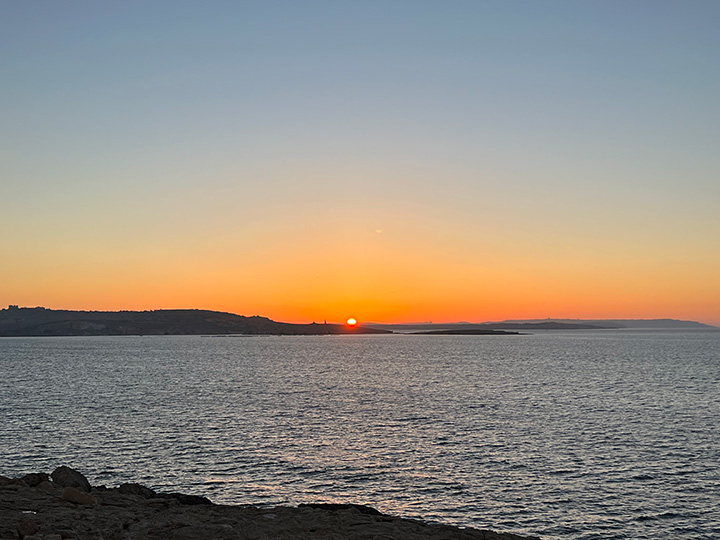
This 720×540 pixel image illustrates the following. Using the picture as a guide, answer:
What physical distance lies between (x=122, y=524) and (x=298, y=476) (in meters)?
18.1

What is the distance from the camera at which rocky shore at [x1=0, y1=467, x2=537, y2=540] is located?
21.8m

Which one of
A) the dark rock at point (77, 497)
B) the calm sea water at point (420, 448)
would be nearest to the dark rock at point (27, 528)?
the dark rock at point (77, 497)

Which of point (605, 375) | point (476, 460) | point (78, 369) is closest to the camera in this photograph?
point (476, 460)

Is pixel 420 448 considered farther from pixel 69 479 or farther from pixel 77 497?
pixel 77 497

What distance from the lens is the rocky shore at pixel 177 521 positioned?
21.8m

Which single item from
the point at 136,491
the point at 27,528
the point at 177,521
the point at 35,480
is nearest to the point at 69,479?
the point at 35,480

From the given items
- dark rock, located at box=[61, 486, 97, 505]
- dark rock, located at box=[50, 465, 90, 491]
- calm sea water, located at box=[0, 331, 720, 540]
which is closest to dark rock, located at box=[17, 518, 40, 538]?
dark rock, located at box=[61, 486, 97, 505]

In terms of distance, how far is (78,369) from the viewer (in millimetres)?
137000

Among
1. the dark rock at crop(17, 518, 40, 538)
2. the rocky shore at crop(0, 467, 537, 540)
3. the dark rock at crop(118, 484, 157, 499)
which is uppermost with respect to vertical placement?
the dark rock at crop(17, 518, 40, 538)

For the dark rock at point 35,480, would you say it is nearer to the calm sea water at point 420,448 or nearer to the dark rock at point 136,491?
the dark rock at point 136,491

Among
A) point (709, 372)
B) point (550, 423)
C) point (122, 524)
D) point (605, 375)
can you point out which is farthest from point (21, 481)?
point (709, 372)

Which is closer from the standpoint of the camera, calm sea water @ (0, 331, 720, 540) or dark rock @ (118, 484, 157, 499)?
dark rock @ (118, 484, 157, 499)

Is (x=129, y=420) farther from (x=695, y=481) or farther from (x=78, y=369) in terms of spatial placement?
(x=78, y=369)

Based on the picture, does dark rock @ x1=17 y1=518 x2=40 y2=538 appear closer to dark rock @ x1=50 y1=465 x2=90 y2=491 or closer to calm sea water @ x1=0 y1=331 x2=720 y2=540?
dark rock @ x1=50 y1=465 x2=90 y2=491
